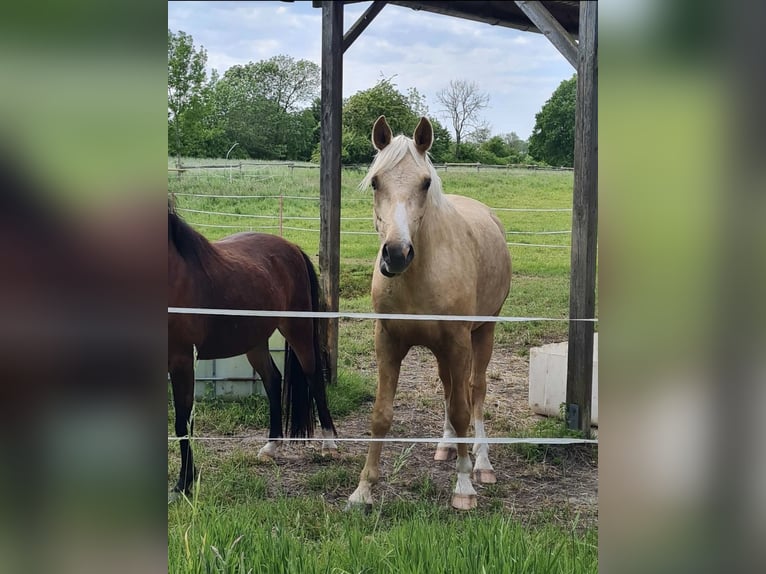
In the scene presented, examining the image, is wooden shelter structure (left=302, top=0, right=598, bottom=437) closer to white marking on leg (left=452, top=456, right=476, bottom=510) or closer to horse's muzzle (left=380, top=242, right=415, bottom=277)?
white marking on leg (left=452, top=456, right=476, bottom=510)

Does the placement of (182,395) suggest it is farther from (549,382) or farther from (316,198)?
(549,382)

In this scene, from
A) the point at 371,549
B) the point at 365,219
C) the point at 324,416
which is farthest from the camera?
the point at 365,219

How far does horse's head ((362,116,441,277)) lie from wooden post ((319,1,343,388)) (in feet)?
3.58

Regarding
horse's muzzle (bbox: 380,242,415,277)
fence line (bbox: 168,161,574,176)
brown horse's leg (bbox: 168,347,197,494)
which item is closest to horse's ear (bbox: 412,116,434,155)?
horse's muzzle (bbox: 380,242,415,277)

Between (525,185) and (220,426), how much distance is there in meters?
2.40

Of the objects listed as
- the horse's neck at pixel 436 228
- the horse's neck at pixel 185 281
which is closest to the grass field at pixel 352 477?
the horse's neck at pixel 185 281

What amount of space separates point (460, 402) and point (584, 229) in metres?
1.35

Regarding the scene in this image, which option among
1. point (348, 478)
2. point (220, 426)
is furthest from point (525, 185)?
point (220, 426)

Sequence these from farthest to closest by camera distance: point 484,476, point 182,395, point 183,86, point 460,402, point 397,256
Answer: point 183,86 < point 484,476 < point 460,402 < point 182,395 < point 397,256

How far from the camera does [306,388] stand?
3463mm

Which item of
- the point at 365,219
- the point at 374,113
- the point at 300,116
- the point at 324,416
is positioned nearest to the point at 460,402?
the point at 324,416

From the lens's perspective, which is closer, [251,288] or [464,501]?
[464,501]

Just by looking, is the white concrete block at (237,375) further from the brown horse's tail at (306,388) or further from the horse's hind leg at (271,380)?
the brown horse's tail at (306,388)
